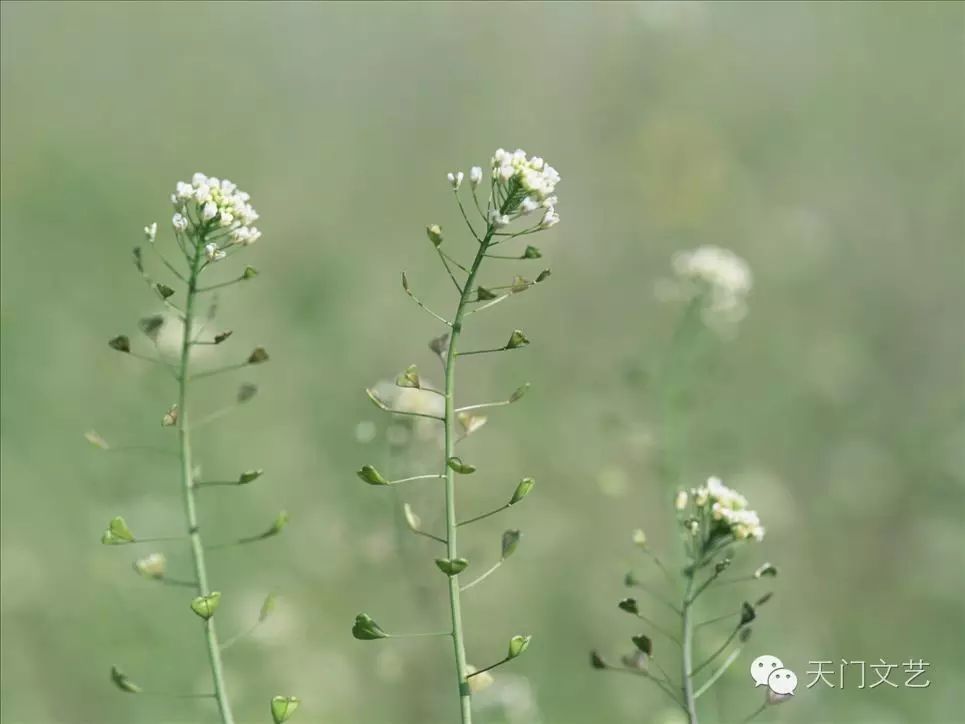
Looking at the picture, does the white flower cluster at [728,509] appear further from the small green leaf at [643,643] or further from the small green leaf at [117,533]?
the small green leaf at [117,533]

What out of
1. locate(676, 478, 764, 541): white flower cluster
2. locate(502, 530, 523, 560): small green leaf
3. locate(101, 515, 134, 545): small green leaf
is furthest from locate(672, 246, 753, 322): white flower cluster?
locate(101, 515, 134, 545): small green leaf

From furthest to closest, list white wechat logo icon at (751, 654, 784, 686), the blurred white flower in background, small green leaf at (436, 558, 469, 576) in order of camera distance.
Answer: the blurred white flower in background
white wechat logo icon at (751, 654, 784, 686)
small green leaf at (436, 558, 469, 576)

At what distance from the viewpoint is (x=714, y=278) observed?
307 cm

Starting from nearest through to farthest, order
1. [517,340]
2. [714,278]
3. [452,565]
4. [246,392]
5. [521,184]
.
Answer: [452,565]
[517,340]
[521,184]
[246,392]
[714,278]

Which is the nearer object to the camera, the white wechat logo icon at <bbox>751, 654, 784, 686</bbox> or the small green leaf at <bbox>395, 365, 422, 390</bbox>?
the small green leaf at <bbox>395, 365, 422, 390</bbox>

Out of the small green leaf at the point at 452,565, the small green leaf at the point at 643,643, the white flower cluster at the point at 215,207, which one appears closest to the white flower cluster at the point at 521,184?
the white flower cluster at the point at 215,207

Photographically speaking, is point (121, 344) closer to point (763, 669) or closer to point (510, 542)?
point (510, 542)

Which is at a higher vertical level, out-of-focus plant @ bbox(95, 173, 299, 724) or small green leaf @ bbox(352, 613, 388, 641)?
out-of-focus plant @ bbox(95, 173, 299, 724)

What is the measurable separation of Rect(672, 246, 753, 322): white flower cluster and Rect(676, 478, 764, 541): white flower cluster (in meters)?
1.37

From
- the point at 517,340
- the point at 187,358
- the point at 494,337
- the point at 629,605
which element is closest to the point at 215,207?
the point at 187,358

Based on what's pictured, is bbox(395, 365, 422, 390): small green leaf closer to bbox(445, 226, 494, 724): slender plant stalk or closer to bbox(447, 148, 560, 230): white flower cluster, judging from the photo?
bbox(445, 226, 494, 724): slender plant stalk

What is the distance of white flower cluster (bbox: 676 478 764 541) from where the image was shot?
1.70 m
